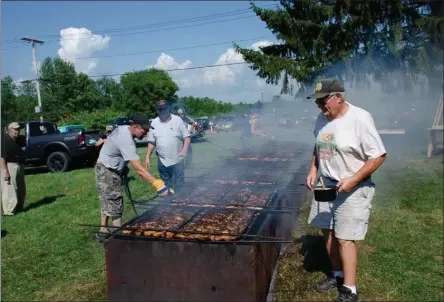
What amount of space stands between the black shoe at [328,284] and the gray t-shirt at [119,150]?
269 centimetres

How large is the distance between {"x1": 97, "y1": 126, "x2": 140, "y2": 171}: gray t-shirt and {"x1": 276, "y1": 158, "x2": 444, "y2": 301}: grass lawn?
96.9 inches

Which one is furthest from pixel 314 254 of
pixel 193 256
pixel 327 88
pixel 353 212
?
pixel 327 88

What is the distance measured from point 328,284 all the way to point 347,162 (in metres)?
1.40

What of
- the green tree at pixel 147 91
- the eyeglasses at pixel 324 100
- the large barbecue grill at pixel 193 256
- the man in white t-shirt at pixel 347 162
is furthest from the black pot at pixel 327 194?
the green tree at pixel 147 91

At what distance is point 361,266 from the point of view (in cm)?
436

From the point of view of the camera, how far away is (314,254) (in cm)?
471

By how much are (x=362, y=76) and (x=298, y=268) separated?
13.3 meters

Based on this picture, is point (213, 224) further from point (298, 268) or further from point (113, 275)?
point (298, 268)

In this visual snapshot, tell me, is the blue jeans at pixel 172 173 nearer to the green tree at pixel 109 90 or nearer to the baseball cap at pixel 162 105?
the baseball cap at pixel 162 105

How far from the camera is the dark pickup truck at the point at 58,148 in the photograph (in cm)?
1257

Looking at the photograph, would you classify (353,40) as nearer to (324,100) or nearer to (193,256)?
(324,100)

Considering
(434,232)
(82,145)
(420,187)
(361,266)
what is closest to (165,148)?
(361,266)

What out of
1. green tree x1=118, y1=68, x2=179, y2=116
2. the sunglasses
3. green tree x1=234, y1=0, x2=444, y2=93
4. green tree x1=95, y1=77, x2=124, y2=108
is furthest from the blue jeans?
green tree x1=95, y1=77, x2=124, y2=108

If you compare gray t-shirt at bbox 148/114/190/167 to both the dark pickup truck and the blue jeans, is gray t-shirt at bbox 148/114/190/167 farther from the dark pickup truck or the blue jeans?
the dark pickup truck
